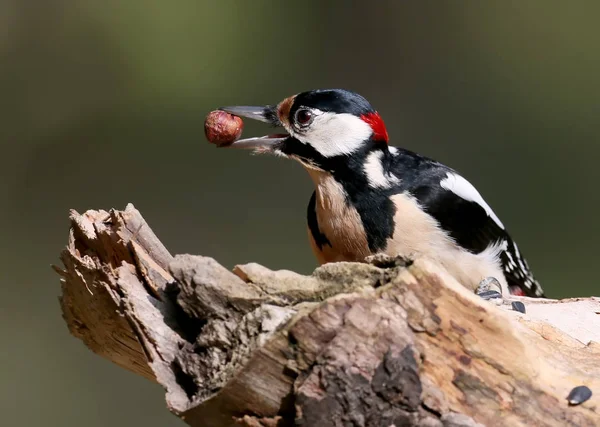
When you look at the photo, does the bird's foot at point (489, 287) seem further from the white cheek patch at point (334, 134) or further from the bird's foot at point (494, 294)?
the white cheek patch at point (334, 134)

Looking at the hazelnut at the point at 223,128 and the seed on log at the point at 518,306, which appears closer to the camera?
the seed on log at the point at 518,306

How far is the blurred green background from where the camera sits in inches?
190

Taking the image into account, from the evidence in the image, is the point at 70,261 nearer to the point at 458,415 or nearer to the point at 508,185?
the point at 458,415

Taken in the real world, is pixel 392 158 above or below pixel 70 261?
above

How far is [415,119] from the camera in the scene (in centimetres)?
525

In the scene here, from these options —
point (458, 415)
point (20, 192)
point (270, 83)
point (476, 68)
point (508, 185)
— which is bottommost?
point (458, 415)

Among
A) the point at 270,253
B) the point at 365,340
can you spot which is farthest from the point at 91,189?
the point at 365,340

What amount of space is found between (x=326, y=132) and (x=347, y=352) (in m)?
1.00

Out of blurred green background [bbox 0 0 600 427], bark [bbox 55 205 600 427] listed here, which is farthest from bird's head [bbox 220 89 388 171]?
blurred green background [bbox 0 0 600 427]

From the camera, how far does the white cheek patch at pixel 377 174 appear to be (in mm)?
2223

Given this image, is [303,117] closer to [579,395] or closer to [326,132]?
[326,132]

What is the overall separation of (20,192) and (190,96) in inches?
45.3

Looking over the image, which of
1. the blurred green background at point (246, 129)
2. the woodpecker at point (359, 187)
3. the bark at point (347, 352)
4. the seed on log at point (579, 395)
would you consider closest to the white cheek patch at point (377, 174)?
the woodpecker at point (359, 187)

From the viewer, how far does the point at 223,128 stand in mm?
2291
